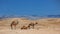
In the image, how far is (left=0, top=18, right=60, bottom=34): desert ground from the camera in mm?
1725

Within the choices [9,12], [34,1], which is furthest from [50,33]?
[9,12]

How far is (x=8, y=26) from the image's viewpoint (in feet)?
5.78

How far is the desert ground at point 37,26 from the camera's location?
173 cm

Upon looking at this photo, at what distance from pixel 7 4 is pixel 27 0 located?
0.26 metres

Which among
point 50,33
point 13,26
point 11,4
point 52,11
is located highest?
point 11,4

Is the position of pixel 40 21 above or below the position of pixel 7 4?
A: below

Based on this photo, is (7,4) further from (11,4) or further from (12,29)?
(12,29)

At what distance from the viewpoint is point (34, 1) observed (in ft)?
5.93

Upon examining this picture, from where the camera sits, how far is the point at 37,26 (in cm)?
176

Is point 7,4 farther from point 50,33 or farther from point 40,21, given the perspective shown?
point 50,33

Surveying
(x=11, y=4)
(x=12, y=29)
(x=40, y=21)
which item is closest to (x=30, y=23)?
(x=40, y=21)

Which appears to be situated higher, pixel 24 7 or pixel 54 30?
pixel 24 7

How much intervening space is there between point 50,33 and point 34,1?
0.45 metres

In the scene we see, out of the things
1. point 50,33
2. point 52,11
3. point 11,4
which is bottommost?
point 50,33
